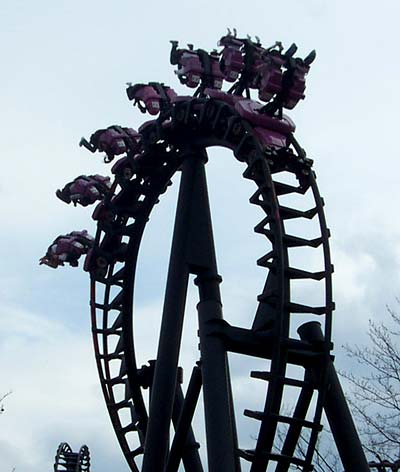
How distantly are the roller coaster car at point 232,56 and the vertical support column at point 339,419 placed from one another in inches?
116

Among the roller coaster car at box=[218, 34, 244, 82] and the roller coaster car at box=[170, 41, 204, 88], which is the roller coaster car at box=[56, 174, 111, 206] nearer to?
the roller coaster car at box=[170, 41, 204, 88]

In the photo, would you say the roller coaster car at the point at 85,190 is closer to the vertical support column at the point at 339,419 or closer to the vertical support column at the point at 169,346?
the vertical support column at the point at 169,346

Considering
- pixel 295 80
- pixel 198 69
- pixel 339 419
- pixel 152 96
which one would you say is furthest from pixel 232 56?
pixel 339 419

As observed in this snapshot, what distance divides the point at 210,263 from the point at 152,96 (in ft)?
9.10

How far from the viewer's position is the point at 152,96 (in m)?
10.3

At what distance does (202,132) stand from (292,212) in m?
1.97

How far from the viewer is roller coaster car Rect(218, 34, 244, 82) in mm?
8750

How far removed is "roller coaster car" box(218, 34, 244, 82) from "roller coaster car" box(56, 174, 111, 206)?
308 centimetres

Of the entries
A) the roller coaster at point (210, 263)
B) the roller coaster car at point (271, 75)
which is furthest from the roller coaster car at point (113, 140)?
the roller coaster car at point (271, 75)

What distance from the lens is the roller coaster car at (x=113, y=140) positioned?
1054 cm

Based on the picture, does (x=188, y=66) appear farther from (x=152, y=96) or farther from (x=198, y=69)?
(x=152, y=96)

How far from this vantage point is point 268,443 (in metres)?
6.57

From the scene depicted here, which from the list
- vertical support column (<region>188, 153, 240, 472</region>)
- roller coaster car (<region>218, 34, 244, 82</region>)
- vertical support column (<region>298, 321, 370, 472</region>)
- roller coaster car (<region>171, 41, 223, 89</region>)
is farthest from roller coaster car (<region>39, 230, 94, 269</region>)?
vertical support column (<region>298, 321, 370, 472</region>)

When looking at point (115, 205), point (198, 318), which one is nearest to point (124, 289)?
point (115, 205)
